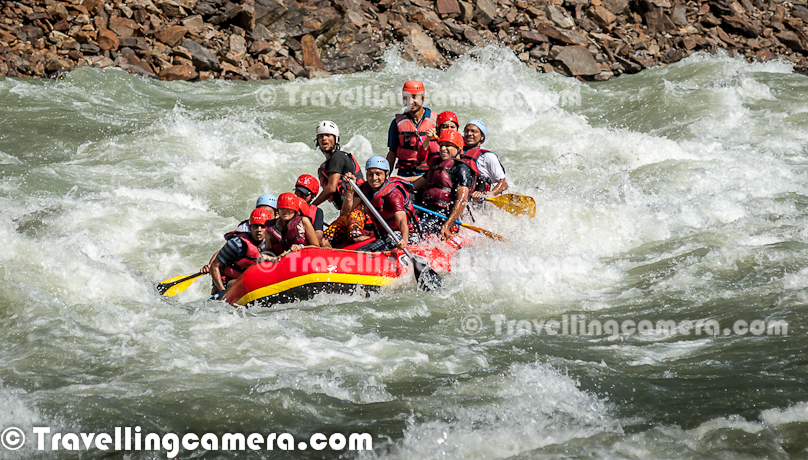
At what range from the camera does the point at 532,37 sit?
722 inches

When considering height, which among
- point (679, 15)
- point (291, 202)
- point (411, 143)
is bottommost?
point (291, 202)

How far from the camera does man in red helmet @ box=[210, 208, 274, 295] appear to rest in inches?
253

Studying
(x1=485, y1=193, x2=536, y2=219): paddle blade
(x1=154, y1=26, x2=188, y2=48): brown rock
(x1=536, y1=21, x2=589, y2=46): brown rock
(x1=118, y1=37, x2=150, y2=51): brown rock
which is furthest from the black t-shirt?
(x1=536, y1=21, x2=589, y2=46): brown rock

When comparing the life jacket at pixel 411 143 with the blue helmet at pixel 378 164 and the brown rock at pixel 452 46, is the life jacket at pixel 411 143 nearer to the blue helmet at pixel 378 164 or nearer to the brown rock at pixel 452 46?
the blue helmet at pixel 378 164

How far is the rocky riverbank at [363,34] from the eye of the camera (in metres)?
13.8

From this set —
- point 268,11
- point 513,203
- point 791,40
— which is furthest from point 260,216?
point 791,40

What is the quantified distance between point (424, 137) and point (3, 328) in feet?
14.8

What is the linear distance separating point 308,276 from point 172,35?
10.3 m

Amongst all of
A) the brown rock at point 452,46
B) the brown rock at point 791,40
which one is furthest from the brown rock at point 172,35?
the brown rock at point 791,40

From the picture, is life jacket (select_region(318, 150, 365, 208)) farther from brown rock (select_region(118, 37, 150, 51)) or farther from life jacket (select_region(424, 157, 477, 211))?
brown rock (select_region(118, 37, 150, 51))

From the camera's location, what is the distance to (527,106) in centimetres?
1439

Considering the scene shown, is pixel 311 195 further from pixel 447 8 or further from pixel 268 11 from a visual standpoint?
pixel 447 8

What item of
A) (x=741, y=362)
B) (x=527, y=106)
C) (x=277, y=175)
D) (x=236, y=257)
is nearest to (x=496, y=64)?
(x=527, y=106)

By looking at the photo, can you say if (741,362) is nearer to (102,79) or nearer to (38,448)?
(38,448)
